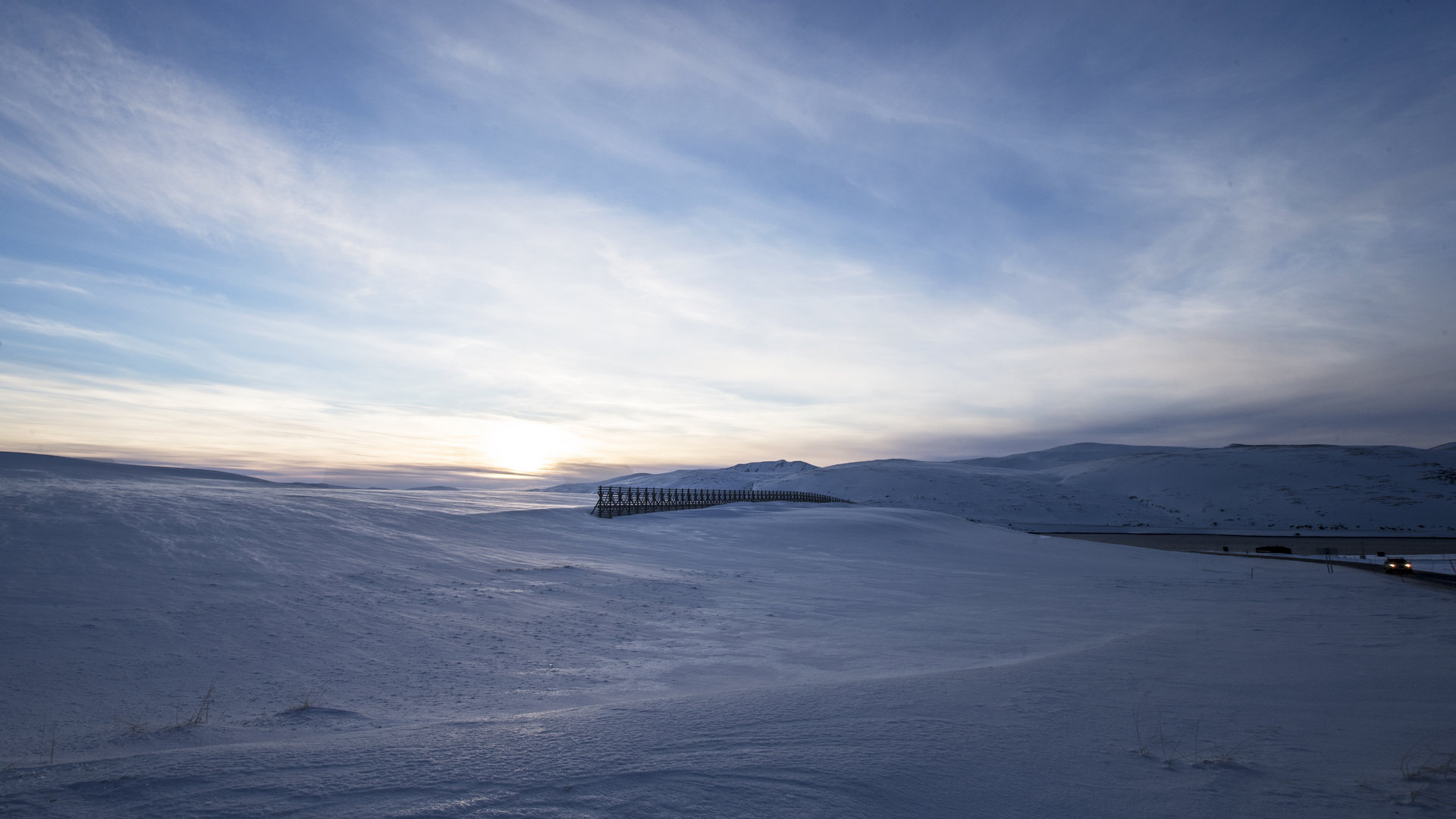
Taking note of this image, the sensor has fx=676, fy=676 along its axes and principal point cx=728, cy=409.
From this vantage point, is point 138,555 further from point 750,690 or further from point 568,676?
point 750,690

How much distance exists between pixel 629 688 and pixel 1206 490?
338ft

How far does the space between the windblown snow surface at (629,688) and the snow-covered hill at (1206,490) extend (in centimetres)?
6087

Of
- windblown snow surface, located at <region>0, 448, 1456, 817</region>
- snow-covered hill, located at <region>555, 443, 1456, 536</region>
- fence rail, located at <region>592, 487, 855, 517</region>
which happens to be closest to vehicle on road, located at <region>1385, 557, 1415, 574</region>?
windblown snow surface, located at <region>0, 448, 1456, 817</region>

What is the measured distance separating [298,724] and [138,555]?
7.34 metres

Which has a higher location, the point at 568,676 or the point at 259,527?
the point at 259,527

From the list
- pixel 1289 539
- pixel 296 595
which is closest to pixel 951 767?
pixel 296 595

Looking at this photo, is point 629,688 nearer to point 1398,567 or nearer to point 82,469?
point 82,469

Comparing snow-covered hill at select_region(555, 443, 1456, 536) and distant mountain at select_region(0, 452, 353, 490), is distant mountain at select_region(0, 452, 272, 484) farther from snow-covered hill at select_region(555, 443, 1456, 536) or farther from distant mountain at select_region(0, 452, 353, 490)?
snow-covered hill at select_region(555, 443, 1456, 536)

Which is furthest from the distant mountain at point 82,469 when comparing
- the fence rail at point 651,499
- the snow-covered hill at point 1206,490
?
the snow-covered hill at point 1206,490

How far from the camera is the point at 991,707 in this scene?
18.3 feet

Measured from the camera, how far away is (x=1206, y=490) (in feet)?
288

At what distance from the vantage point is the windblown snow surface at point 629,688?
3.87 metres

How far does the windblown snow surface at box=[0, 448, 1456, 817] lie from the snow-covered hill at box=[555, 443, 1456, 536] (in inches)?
2397

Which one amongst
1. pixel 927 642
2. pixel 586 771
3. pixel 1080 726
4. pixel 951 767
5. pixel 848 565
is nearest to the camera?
pixel 586 771
